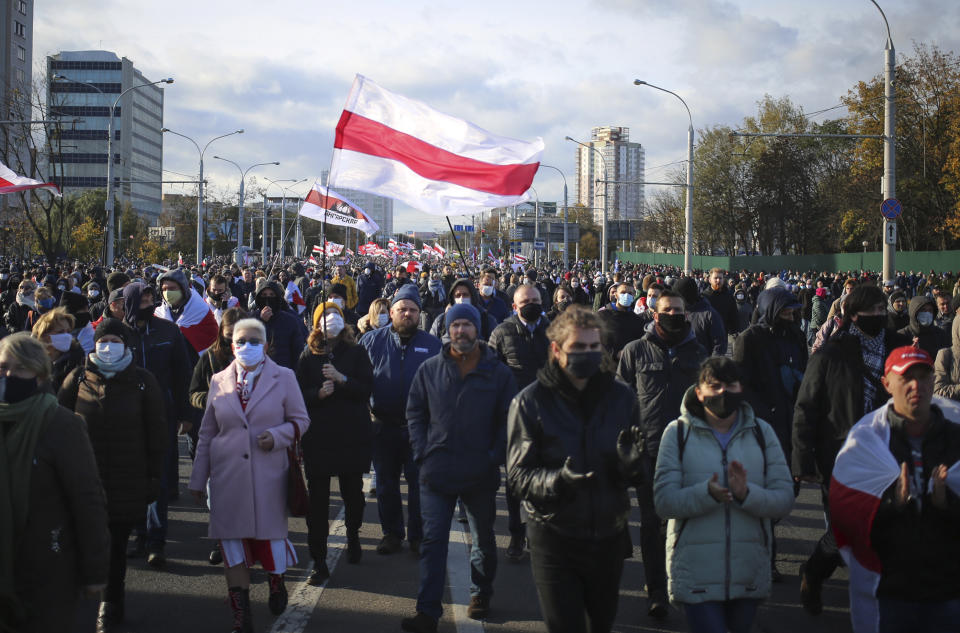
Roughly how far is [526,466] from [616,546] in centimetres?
53

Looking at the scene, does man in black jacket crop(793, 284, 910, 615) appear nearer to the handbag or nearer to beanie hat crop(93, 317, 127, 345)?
the handbag

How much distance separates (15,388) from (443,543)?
2529 mm

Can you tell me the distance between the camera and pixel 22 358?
387cm

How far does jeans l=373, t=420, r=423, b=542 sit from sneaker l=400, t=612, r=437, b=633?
179cm

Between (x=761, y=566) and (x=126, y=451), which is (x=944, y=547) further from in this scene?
(x=126, y=451)

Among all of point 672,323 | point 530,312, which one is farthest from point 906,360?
point 530,312

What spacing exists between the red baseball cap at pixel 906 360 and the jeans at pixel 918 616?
3.16 ft

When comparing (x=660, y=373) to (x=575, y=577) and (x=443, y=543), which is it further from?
(x=575, y=577)

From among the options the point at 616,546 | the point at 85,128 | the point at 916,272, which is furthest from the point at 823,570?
the point at 85,128

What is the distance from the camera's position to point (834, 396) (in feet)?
17.8

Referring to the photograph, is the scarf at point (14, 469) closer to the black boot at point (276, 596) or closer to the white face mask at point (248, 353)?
the white face mask at point (248, 353)

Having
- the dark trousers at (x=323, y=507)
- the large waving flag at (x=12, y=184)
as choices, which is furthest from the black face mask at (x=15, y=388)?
the large waving flag at (x=12, y=184)

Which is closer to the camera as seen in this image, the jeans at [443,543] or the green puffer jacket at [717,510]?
the green puffer jacket at [717,510]

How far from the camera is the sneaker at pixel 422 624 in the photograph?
16.9ft
